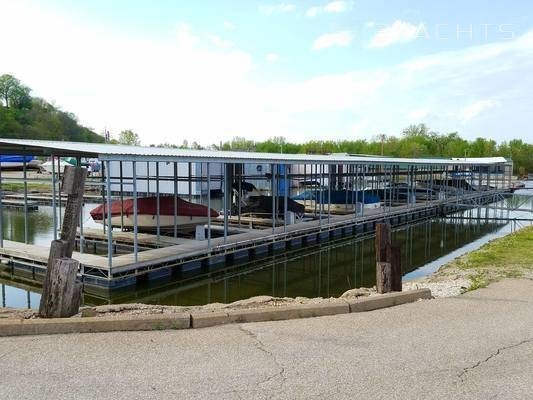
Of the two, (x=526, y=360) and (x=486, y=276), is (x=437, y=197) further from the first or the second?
(x=526, y=360)

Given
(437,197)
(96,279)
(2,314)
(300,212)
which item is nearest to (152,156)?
(96,279)

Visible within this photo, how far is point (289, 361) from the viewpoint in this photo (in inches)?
→ 182

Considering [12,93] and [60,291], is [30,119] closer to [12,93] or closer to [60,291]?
[12,93]

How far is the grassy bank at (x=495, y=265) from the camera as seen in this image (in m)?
8.95

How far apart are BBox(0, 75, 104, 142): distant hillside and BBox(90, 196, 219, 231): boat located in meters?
64.5

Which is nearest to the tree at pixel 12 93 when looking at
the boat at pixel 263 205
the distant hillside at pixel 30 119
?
the distant hillside at pixel 30 119

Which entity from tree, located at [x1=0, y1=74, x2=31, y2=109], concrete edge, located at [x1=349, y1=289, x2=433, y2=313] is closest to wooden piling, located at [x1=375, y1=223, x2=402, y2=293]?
concrete edge, located at [x1=349, y1=289, x2=433, y2=313]

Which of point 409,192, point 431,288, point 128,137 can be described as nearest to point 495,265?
point 431,288

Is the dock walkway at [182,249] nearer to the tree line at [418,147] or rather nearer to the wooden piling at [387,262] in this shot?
the wooden piling at [387,262]

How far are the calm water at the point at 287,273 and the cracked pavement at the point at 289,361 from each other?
5631 mm

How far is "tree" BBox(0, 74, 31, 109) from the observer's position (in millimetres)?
90188

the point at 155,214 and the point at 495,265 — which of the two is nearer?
the point at 495,265

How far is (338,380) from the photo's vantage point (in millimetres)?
4199

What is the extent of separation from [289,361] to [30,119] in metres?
88.2
